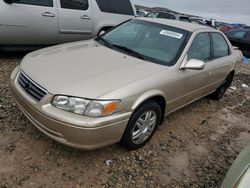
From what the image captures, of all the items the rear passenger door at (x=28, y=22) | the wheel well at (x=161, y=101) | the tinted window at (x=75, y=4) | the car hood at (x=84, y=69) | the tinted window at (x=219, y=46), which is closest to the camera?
the car hood at (x=84, y=69)

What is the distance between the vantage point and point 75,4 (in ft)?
19.9

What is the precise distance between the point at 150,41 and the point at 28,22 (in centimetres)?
289

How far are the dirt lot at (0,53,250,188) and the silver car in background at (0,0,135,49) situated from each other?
59.3 inches

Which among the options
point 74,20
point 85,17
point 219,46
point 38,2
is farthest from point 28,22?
point 219,46

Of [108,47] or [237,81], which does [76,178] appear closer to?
[108,47]

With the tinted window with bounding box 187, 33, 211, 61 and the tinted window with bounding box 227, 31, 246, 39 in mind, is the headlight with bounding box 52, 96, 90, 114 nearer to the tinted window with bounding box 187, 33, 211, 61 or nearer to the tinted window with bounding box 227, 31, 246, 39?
the tinted window with bounding box 187, 33, 211, 61

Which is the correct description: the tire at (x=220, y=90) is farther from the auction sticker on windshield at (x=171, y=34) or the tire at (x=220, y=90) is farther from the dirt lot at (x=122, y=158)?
the auction sticker on windshield at (x=171, y=34)

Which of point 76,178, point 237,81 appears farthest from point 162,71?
point 237,81

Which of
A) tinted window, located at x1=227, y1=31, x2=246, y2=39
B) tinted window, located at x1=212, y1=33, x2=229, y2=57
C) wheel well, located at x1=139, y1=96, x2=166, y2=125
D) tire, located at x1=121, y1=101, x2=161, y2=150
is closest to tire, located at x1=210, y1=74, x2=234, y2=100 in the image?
tinted window, located at x1=212, y1=33, x2=229, y2=57

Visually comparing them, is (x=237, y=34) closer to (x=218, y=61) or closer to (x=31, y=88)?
(x=218, y=61)

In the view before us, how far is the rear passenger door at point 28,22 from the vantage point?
16.7ft

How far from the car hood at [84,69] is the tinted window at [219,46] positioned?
173 centimetres

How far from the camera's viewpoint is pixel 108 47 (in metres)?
3.85

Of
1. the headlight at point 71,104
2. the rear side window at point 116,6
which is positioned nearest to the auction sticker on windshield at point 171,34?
the headlight at point 71,104
